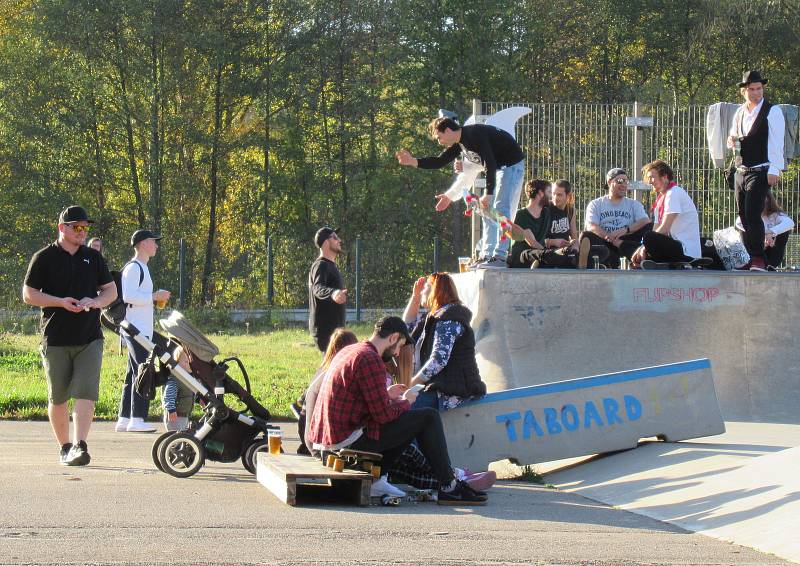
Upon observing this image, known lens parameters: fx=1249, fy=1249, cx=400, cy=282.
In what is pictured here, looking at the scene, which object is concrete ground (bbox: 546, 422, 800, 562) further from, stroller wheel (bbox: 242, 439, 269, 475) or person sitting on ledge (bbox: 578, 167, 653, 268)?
person sitting on ledge (bbox: 578, 167, 653, 268)

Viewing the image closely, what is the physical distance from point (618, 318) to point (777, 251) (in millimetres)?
2777

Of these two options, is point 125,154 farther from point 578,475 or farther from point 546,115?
point 578,475

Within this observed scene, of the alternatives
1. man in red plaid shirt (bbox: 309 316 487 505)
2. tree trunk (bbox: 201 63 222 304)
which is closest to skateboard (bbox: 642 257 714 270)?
man in red plaid shirt (bbox: 309 316 487 505)

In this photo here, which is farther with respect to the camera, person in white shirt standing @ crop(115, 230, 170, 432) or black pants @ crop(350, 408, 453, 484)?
person in white shirt standing @ crop(115, 230, 170, 432)

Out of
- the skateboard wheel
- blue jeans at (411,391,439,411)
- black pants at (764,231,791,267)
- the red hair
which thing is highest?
black pants at (764,231,791,267)

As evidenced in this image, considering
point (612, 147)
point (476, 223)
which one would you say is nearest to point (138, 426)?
point (476, 223)

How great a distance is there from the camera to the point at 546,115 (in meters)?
15.0

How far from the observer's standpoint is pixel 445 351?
30.7 feet

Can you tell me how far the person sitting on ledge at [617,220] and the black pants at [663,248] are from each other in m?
0.65

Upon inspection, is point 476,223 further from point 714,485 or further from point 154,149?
point 154,149

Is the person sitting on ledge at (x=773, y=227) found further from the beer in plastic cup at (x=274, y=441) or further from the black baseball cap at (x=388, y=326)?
the beer in plastic cup at (x=274, y=441)

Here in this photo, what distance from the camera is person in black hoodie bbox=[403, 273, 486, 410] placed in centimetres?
934

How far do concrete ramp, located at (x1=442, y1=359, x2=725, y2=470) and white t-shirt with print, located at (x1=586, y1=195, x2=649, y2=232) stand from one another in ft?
11.4

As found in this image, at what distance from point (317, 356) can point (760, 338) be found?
26.7ft
